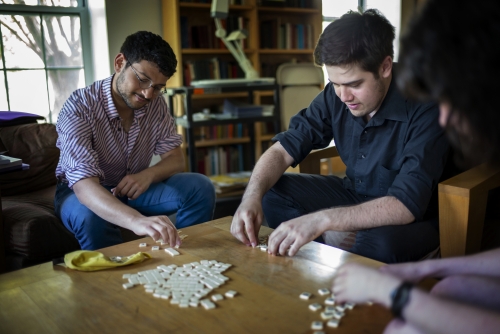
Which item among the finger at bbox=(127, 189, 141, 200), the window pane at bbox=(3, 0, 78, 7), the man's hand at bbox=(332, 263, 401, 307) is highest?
the window pane at bbox=(3, 0, 78, 7)

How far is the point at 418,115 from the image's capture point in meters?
1.80

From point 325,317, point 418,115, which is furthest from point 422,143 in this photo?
point 325,317

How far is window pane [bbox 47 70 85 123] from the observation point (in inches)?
154

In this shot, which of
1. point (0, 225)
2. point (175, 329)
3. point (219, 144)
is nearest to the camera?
point (175, 329)

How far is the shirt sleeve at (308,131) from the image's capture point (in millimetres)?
2115

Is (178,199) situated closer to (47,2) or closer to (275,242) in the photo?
(275,242)

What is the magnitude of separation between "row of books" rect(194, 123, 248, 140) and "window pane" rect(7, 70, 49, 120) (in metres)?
1.34

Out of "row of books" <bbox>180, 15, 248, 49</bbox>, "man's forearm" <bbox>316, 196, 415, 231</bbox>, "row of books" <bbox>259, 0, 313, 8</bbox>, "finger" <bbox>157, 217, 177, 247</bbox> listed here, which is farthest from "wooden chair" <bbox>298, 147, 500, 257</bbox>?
"row of books" <bbox>259, 0, 313, 8</bbox>

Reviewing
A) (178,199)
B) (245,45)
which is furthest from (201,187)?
(245,45)

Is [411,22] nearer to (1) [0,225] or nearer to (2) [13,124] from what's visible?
(1) [0,225]

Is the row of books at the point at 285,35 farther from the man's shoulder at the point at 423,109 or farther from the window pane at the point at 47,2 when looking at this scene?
the man's shoulder at the point at 423,109

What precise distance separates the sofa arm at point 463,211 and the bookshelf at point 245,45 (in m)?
2.40

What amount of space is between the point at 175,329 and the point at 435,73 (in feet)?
2.46

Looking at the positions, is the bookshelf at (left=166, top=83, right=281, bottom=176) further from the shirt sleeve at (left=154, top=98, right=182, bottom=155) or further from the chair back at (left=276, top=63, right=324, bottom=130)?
the shirt sleeve at (left=154, top=98, right=182, bottom=155)
